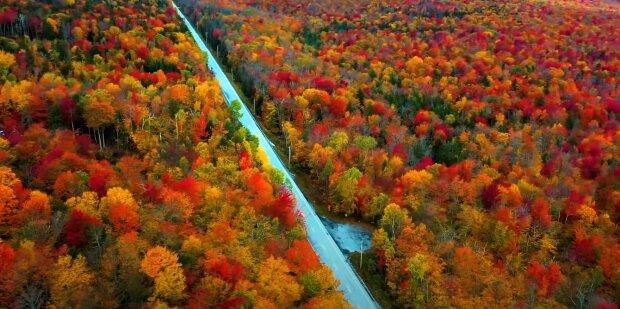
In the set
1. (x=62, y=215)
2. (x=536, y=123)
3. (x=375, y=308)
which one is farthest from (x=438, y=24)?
(x=62, y=215)

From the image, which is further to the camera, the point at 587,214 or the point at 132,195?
the point at 587,214

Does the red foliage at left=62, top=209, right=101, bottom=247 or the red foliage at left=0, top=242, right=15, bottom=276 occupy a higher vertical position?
the red foliage at left=0, top=242, right=15, bottom=276

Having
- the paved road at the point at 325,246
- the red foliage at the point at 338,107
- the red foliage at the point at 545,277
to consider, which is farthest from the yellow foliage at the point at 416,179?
the red foliage at the point at 338,107

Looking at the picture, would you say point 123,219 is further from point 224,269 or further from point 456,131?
point 456,131

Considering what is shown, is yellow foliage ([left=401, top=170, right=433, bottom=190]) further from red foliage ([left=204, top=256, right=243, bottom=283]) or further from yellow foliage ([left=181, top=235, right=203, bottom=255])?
yellow foliage ([left=181, top=235, right=203, bottom=255])

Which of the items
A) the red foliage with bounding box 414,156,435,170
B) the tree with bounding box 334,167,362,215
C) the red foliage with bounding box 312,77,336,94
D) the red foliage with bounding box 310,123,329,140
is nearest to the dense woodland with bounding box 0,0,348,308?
the tree with bounding box 334,167,362,215

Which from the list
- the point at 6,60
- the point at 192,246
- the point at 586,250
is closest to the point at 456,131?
the point at 586,250

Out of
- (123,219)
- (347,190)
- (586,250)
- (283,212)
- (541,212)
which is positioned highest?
(123,219)
